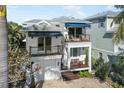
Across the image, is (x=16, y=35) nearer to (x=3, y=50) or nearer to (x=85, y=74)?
(x=85, y=74)

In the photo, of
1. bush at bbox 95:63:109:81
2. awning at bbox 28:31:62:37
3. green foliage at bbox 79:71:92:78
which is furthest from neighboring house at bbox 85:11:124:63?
awning at bbox 28:31:62:37

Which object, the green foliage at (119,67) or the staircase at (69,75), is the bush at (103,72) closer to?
the green foliage at (119,67)

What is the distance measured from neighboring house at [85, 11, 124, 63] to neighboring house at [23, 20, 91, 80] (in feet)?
7.94

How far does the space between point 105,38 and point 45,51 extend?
777cm

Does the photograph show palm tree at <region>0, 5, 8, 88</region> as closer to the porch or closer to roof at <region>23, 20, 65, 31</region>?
roof at <region>23, 20, 65, 31</region>

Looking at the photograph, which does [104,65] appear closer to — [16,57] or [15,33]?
[15,33]

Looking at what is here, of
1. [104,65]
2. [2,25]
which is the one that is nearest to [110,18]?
[104,65]

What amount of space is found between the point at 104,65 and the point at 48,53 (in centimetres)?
488

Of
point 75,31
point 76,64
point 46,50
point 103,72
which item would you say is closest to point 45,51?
point 46,50

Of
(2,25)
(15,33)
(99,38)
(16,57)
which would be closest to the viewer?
Result: (2,25)

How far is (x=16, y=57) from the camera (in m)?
11.3

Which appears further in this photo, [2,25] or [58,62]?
[58,62]

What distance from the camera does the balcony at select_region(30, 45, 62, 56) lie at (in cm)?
1809

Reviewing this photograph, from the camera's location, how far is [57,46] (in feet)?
63.0
